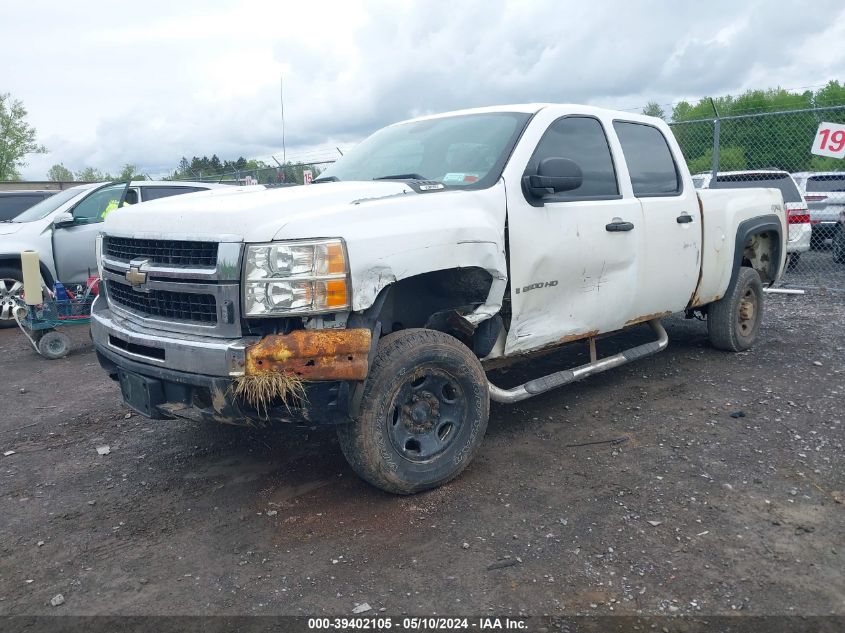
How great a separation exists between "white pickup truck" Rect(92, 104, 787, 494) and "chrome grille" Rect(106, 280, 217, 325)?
11mm

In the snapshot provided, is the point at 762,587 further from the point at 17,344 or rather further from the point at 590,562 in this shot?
the point at 17,344

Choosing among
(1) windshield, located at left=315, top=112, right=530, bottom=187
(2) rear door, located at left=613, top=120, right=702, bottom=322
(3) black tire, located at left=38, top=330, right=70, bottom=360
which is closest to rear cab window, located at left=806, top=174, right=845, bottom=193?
(2) rear door, located at left=613, top=120, right=702, bottom=322

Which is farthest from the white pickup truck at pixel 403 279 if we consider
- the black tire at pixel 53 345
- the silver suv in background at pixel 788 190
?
the silver suv in background at pixel 788 190

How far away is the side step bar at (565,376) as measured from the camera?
4123 mm

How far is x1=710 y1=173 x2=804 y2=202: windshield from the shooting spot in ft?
39.7

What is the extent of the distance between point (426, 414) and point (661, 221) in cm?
243

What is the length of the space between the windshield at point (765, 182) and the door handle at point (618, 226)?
7427 mm

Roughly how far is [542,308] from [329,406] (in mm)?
1589

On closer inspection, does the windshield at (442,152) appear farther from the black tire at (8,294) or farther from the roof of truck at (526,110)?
the black tire at (8,294)

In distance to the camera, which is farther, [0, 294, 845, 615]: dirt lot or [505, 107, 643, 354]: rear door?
[505, 107, 643, 354]: rear door

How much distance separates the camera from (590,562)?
9.92ft

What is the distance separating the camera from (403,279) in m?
3.51

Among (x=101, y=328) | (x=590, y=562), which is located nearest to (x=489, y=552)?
(x=590, y=562)

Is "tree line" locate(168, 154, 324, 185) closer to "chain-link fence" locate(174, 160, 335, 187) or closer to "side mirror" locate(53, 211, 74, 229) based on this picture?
"chain-link fence" locate(174, 160, 335, 187)
